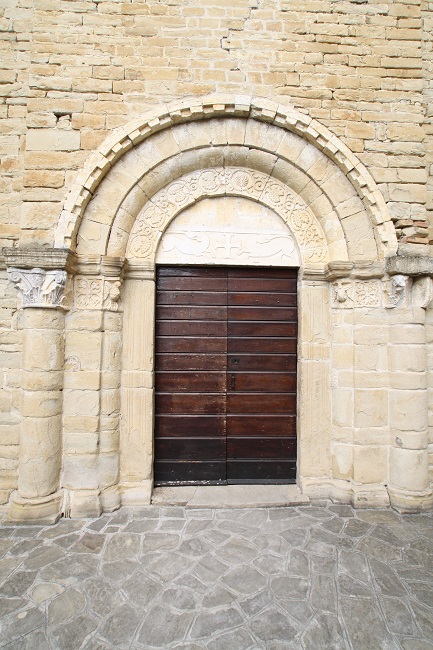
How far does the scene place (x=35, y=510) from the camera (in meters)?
2.97

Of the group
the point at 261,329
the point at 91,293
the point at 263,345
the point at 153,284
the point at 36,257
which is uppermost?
the point at 36,257

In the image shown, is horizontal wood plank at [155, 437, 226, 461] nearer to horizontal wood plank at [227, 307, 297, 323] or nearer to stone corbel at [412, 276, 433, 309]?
horizontal wood plank at [227, 307, 297, 323]

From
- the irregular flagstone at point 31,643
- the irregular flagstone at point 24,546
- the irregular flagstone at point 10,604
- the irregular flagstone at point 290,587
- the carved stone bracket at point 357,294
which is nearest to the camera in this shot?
the irregular flagstone at point 31,643

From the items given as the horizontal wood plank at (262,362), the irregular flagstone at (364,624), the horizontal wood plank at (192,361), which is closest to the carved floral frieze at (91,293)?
the horizontal wood plank at (192,361)

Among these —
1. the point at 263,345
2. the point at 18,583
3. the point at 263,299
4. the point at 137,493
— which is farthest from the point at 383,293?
the point at 18,583

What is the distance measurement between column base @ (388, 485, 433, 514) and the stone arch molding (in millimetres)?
2381

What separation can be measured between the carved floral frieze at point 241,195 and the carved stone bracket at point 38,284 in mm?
1031

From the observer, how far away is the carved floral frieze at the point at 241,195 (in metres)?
3.50

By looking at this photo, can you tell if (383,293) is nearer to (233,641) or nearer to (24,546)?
(233,641)

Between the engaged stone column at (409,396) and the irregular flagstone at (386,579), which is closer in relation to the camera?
the irregular flagstone at (386,579)

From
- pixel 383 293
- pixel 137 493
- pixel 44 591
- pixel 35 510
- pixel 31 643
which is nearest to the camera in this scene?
pixel 31 643

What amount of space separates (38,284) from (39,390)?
1.00 metres

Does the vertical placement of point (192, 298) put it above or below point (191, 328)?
above

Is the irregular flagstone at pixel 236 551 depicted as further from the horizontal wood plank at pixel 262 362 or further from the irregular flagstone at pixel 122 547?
the horizontal wood plank at pixel 262 362
